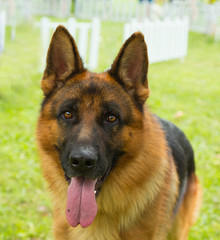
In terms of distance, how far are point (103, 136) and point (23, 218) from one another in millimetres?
2163

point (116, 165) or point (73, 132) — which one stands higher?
point (73, 132)

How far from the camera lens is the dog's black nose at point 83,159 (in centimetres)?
256

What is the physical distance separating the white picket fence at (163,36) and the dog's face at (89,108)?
8.98m

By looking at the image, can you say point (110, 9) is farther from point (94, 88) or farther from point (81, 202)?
point (81, 202)

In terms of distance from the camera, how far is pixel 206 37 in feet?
69.6

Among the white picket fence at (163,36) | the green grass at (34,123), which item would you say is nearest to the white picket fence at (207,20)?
the green grass at (34,123)

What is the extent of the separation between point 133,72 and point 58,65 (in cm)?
71

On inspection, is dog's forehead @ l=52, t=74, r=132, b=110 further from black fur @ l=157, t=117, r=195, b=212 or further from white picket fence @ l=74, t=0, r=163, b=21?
white picket fence @ l=74, t=0, r=163, b=21

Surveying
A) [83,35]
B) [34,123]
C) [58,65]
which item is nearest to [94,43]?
[83,35]

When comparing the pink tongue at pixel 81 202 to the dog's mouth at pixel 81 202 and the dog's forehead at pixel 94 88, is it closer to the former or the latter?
the dog's mouth at pixel 81 202

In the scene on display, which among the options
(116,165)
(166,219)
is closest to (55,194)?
(116,165)

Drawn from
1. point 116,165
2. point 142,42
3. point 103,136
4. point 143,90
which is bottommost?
point 116,165

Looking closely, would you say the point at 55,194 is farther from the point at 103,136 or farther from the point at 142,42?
the point at 142,42

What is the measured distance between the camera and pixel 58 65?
3.26m
